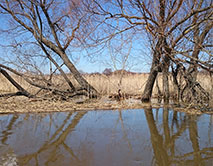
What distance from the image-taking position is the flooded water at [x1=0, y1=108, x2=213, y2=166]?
2139 millimetres

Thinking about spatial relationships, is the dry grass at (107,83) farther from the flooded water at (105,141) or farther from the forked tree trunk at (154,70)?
the flooded water at (105,141)

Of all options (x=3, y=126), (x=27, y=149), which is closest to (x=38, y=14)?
(x=3, y=126)

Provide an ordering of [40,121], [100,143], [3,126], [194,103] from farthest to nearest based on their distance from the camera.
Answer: [194,103] < [40,121] < [3,126] < [100,143]

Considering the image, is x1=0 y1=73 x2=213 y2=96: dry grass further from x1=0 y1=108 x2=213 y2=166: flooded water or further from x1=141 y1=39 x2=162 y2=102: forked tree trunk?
x1=0 y1=108 x2=213 y2=166: flooded water

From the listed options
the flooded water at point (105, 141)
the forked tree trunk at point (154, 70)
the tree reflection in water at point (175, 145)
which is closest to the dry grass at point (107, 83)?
the forked tree trunk at point (154, 70)

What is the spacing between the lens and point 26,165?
2.01 metres

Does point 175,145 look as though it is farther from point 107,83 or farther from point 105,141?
point 107,83

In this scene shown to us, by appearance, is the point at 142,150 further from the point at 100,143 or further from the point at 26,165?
the point at 26,165

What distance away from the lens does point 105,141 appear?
108 inches

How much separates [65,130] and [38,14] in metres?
5.39

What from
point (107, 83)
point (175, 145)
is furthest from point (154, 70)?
point (175, 145)

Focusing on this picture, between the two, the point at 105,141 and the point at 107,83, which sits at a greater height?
the point at 107,83

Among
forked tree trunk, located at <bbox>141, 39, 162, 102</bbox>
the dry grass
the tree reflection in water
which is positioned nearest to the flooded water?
the tree reflection in water

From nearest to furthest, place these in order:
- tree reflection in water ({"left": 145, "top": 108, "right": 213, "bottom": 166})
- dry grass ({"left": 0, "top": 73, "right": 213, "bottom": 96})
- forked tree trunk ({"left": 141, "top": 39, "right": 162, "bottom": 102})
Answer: tree reflection in water ({"left": 145, "top": 108, "right": 213, "bottom": 166})
forked tree trunk ({"left": 141, "top": 39, "right": 162, "bottom": 102})
dry grass ({"left": 0, "top": 73, "right": 213, "bottom": 96})
